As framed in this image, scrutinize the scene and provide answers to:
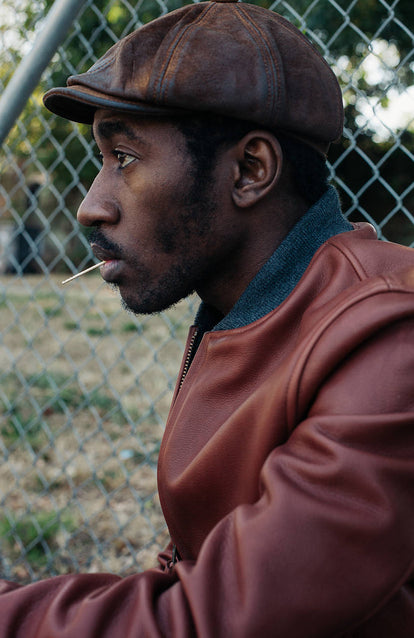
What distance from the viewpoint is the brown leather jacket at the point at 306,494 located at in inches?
31.4

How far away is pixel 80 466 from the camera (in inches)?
122

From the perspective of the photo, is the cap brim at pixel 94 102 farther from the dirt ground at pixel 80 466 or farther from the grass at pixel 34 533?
the grass at pixel 34 533

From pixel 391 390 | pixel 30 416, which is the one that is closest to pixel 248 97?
pixel 391 390

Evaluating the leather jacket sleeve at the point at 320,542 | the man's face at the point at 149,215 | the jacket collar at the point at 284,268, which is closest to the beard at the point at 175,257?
the man's face at the point at 149,215

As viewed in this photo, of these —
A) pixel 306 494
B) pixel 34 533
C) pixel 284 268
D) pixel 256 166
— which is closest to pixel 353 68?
pixel 256 166

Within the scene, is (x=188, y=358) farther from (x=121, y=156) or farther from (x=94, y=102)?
(x=94, y=102)

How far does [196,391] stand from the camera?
1.19 metres

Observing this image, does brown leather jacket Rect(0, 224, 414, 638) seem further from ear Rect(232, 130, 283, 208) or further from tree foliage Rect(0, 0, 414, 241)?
tree foliage Rect(0, 0, 414, 241)

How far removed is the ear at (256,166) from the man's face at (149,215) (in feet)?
0.17

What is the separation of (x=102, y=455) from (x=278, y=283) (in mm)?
2319

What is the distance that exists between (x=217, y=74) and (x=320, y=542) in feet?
2.67

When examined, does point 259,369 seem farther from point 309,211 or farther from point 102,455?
point 102,455

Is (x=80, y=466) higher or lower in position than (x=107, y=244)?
lower

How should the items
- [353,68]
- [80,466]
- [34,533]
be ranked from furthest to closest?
[80,466] < [34,533] < [353,68]
